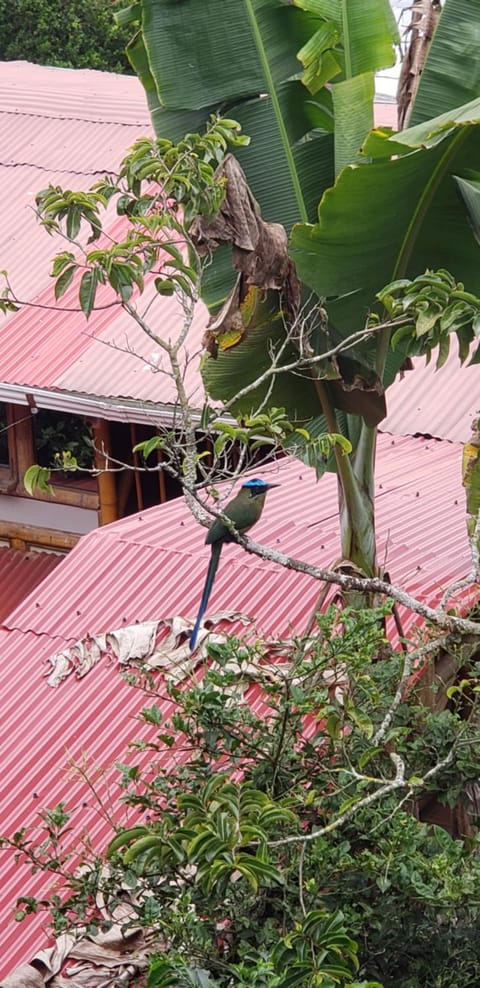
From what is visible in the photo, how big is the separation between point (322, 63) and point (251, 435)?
2.34 meters

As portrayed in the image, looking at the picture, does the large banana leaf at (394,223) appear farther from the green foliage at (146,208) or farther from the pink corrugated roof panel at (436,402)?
the pink corrugated roof panel at (436,402)

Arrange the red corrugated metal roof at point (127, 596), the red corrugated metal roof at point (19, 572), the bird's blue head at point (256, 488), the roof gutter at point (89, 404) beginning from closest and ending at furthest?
the bird's blue head at point (256, 488), the red corrugated metal roof at point (127, 596), the roof gutter at point (89, 404), the red corrugated metal roof at point (19, 572)

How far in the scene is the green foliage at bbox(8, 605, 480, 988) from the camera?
12.5 ft

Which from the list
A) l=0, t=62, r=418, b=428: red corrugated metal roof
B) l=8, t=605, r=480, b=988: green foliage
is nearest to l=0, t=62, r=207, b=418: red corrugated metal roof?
l=0, t=62, r=418, b=428: red corrugated metal roof

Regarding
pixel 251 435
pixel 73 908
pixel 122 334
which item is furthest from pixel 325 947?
pixel 122 334

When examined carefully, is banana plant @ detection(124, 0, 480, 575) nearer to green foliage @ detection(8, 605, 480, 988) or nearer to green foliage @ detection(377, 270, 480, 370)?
green foliage @ detection(377, 270, 480, 370)

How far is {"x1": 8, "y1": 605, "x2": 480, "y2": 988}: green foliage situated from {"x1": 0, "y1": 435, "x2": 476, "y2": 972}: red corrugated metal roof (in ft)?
4.93

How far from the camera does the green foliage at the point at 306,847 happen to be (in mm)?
Answer: 3803

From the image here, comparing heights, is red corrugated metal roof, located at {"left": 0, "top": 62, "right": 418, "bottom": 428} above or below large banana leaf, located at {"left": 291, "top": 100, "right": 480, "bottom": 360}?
above

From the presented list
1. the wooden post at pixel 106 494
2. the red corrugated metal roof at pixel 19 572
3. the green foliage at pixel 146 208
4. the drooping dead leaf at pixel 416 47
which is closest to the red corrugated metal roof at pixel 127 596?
the wooden post at pixel 106 494

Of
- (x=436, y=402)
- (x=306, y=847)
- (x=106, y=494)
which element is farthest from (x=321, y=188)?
(x=106, y=494)

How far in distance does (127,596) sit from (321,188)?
2558mm

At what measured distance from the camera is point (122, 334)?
9.87 m

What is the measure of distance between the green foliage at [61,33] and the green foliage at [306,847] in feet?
60.5
